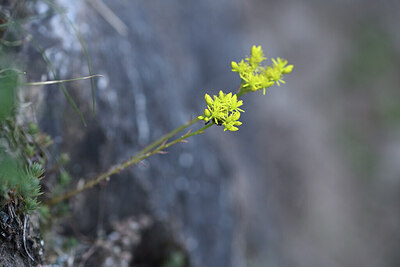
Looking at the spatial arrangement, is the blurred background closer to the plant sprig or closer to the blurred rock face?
the blurred rock face

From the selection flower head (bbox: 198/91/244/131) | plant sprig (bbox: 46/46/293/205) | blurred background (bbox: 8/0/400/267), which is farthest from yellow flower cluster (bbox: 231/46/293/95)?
blurred background (bbox: 8/0/400/267)

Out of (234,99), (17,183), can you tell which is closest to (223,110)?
(234,99)

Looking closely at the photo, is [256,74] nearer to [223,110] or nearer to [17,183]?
[223,110]

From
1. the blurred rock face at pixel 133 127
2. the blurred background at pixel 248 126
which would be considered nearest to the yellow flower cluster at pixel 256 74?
the blurred rock face at pixel 133 127

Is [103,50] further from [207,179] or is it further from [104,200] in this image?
[207,179]

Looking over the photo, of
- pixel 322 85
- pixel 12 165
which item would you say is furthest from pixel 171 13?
pixel 322 85

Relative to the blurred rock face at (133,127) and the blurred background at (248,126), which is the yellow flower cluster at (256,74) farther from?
the blurred background at (248,126)

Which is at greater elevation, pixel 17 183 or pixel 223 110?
pixel 223 110
